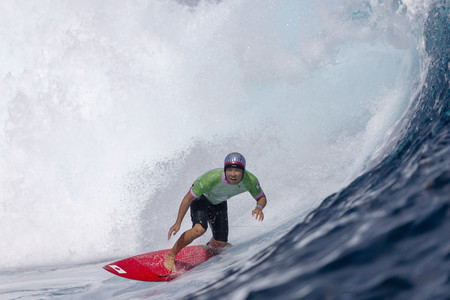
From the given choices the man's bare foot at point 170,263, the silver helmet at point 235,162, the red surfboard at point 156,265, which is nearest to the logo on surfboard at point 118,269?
the red surfboard at point 156,265

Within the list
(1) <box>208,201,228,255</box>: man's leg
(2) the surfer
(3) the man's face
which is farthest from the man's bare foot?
(3) the man's face

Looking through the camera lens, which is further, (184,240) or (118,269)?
(118,269)

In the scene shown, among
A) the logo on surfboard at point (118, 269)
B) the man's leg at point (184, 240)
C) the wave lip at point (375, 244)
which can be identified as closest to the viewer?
the wave lip at point (375, 244)

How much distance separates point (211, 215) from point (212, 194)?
40cm

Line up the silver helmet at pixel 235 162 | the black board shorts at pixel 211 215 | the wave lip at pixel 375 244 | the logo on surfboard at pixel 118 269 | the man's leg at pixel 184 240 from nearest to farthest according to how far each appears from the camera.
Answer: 1. the wave lip at pixel 375 244
2. the silver helmet at pixel 235 162
3. the man's leg at pixel 184 240
4. the black board shorts at pixel 211 215
5. the logo on surfboard at pixel 118 269

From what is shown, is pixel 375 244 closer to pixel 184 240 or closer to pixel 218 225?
pixel 184 240

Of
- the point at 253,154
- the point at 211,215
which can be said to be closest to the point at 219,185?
the point at 211,215

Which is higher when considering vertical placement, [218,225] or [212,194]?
[212,194]

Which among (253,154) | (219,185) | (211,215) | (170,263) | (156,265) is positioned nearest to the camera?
(219,185)

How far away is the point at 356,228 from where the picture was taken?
2.24 m

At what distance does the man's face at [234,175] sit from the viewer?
14.4ft

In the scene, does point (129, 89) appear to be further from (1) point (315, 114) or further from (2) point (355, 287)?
(2) point (355, 287)

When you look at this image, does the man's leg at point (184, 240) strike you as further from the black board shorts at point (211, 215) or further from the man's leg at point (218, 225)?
the man's leg at point (218, 225)

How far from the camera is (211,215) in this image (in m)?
5.20
